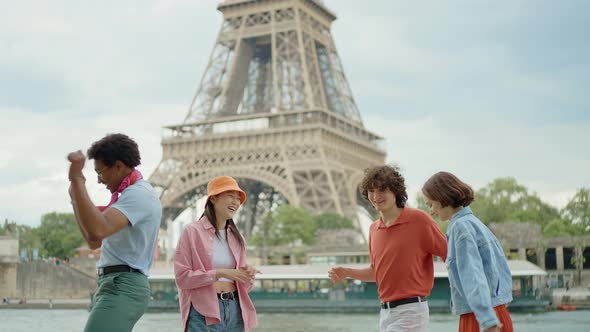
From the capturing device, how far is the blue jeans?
21.9 feet

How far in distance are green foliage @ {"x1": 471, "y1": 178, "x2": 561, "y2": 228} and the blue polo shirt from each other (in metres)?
66.8

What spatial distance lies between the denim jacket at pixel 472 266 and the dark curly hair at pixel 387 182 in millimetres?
618

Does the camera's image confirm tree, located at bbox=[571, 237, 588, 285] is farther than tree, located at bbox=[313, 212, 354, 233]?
No

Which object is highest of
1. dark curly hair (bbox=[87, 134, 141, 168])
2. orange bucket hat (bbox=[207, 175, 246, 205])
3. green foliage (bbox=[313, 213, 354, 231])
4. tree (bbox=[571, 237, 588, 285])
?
green foliage (bbox=[313, 213, 354, 231])

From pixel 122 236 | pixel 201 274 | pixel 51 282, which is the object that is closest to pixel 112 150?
pixel 122 236

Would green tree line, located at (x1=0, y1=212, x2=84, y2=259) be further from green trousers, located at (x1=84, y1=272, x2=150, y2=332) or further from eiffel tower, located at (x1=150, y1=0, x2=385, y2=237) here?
green trousers, located at (x1=84, y1=272, x2=150, y2=332)

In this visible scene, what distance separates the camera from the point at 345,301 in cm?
4506

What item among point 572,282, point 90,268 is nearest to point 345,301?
point 572,282

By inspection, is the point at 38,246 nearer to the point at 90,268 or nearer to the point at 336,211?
the point at 90,268

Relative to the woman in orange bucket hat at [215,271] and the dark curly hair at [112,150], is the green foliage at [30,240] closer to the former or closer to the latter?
the woman in orange bucket hat at [215,271]

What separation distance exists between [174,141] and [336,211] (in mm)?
13263

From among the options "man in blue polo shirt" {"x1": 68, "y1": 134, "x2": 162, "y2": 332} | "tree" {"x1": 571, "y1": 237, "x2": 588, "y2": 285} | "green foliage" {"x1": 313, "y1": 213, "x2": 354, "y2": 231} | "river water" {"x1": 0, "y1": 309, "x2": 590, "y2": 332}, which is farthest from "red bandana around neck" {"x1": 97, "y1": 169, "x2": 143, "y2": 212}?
"green foliage" {"x1": 313, "y1": 213, "x2": 354, "y2": 231}

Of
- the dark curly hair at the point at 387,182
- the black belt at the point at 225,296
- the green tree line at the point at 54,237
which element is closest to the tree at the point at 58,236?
the green tree line at the point at 54,237

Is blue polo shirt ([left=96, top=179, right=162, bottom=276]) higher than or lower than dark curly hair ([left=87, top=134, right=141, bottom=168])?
lower
